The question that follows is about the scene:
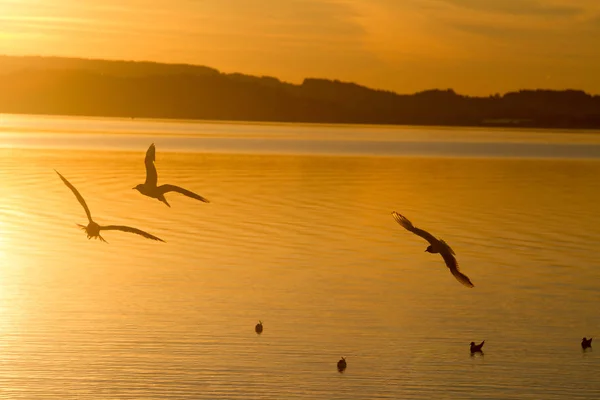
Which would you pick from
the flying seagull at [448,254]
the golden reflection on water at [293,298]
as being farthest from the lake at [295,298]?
the flying seagull at [448,254]

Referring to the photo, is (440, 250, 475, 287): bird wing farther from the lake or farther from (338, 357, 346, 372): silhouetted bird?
(338, 357, 346, 372): silhouetted bird

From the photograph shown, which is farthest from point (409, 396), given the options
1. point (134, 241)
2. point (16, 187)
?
point (16, 187)

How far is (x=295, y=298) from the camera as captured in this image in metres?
25.8

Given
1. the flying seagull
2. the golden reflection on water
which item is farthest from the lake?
the flying seagull

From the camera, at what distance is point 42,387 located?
18.5m

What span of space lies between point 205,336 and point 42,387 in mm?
4225

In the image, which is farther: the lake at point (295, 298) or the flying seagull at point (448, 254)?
the lake at point (295, 298)

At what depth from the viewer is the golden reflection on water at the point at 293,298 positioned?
19.6 metres

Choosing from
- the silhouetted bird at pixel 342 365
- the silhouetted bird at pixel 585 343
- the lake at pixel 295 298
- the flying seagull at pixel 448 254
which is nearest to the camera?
the flying seagull at pixel 448 254

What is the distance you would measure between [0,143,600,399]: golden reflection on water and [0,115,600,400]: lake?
0.21 feet

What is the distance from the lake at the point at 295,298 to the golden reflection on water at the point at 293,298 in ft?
0.21

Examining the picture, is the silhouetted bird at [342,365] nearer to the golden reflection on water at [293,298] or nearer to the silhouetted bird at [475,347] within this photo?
the golden reflection on water at [293,298]

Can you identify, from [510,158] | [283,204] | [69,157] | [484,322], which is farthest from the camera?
[510,158]

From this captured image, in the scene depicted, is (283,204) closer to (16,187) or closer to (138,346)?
(16,187)
